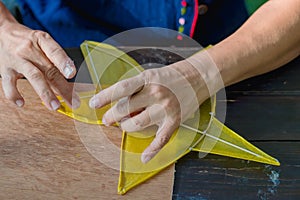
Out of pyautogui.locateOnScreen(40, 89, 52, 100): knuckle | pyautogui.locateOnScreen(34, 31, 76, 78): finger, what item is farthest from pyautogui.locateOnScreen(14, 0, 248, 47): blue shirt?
pyautogui.locateOnScreen(40, 89, 52, 100): knuckle

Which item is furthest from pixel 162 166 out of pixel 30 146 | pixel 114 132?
pixel 30 146

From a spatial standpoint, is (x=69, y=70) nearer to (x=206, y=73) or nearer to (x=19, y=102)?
(x=19, y=102)

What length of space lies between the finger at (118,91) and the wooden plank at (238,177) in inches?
5.7

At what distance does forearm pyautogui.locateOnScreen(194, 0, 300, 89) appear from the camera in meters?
0.89

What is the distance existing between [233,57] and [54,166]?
1.22 feet

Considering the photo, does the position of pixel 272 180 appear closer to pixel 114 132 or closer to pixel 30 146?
pixel 114 132

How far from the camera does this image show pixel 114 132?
85cm

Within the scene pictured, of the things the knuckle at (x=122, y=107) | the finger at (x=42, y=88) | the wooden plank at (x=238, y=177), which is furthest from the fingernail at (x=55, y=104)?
the wooden plank at (x=238, y=177)

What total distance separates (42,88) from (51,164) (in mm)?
130

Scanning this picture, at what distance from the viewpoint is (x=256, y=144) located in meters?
0.83

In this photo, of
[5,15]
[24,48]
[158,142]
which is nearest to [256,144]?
[158,142]

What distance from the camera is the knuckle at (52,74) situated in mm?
863

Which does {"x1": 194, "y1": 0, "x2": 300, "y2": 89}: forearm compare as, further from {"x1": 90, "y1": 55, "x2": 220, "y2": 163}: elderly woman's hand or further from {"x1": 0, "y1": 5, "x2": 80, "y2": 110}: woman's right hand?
{"x1": 0, "y1": 5, "x2": 80, "y2": 110}: woman's right hand

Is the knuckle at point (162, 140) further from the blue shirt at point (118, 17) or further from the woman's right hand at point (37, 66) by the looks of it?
the blue shirt at point (118, 17)
